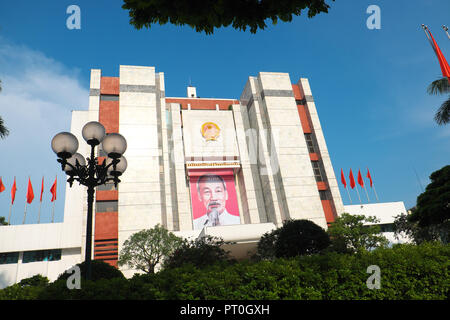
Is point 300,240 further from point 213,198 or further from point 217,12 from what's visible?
point 213,198

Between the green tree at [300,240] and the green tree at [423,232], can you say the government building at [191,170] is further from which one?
the green tree at [300,240]

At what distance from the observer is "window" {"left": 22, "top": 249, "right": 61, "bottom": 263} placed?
3181 centimetres

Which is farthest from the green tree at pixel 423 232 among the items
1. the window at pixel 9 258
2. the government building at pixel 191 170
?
the window at pixel 9 258

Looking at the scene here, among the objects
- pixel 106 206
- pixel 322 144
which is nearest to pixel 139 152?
pixel 106 206

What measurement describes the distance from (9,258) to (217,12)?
127 ft

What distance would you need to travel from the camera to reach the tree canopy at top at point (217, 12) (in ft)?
13.9

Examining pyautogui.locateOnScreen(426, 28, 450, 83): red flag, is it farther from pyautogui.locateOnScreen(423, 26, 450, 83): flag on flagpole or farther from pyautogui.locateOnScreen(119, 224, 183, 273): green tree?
pyautogui.locateOnScreen(119, 224, 183, 273): green tree

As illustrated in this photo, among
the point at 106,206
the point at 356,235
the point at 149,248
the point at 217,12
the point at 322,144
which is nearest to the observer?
the point at 217,12

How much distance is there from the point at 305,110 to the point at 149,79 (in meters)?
22.9

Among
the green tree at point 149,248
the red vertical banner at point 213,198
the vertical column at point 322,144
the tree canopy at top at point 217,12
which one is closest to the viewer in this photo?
the tree canopy at top at point 217,12

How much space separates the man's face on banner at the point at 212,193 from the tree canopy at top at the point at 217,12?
104ft

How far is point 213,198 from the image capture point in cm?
3647

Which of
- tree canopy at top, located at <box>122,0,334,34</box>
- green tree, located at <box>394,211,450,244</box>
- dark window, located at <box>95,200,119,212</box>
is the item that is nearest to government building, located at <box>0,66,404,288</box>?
dark window, located at <box>95,200,119,212</box>
